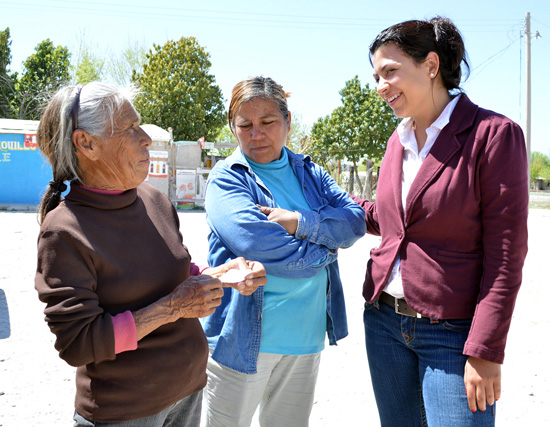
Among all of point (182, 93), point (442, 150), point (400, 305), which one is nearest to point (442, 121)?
point (442, 150)

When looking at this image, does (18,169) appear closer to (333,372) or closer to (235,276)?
(333,372)

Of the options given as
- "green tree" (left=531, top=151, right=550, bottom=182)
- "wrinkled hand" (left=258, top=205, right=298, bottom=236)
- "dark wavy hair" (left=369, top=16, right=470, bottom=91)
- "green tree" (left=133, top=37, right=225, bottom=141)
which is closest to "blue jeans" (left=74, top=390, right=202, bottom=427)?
"wrinkled hand" (left=258, top=205, right=298, bottom=236)

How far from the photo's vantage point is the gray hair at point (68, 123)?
1.68 meters

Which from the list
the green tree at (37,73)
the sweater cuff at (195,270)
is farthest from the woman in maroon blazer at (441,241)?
the green tree at (37,73)

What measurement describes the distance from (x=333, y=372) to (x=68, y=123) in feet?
10.8

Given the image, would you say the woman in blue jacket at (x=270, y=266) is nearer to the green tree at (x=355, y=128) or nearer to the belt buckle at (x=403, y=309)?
the belt buckle at (x=403, y=309)

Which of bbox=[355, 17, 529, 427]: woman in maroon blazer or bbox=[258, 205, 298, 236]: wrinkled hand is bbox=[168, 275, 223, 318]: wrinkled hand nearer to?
bbox=[258, 205, 298, 236]: wrinkled hand

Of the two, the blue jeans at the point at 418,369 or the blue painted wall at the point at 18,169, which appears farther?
the blue painted wall at the point at 18,169

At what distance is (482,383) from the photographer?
1727mm

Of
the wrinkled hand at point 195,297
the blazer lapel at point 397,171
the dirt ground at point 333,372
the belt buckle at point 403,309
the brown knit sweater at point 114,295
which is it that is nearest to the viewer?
the brown knit sweater at point 114,295

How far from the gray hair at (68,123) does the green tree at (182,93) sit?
27.2 m

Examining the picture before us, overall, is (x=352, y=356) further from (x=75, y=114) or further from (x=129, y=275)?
(x=75, y=114)

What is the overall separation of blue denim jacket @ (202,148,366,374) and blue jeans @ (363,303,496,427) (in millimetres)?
330

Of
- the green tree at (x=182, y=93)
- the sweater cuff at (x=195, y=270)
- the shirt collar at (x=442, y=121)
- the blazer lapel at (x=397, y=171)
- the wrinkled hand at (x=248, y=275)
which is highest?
the green tree at (x=182, y=93)
